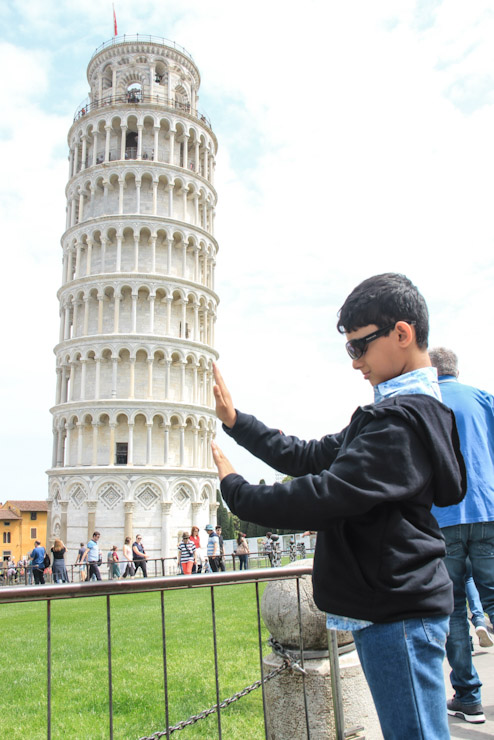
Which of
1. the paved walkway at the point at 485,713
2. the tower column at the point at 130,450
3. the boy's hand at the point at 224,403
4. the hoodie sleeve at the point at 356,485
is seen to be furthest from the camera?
the tower column at the point at 130,450

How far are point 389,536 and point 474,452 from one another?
2402 millimetres

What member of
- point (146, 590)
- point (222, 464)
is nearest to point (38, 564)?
point (146, 590)

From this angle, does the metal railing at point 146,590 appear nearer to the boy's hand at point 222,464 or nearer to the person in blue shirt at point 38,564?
the boy's hand at point 222,464

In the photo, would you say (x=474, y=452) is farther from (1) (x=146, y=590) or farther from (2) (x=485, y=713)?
(1) (x=146, y=590)

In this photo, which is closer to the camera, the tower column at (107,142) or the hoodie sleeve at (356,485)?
the hoodie sleeve at (356,485)

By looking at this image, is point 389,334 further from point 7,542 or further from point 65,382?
point 7,542

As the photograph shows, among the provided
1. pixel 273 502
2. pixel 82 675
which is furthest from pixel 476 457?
pixel 82 675

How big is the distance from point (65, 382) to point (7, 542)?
4310 centimetres

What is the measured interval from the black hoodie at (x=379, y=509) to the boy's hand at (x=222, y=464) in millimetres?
103

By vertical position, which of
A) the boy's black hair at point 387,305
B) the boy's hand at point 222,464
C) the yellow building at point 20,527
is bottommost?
the yellow building at point 20,527

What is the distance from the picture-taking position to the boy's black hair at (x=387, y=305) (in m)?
2.29

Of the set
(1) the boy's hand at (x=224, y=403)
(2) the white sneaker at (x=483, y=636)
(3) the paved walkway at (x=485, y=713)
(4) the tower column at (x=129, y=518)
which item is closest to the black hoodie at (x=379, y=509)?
(1) the boy's hand at (x=224, y=403)

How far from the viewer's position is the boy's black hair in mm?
2289

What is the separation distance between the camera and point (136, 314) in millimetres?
41719
